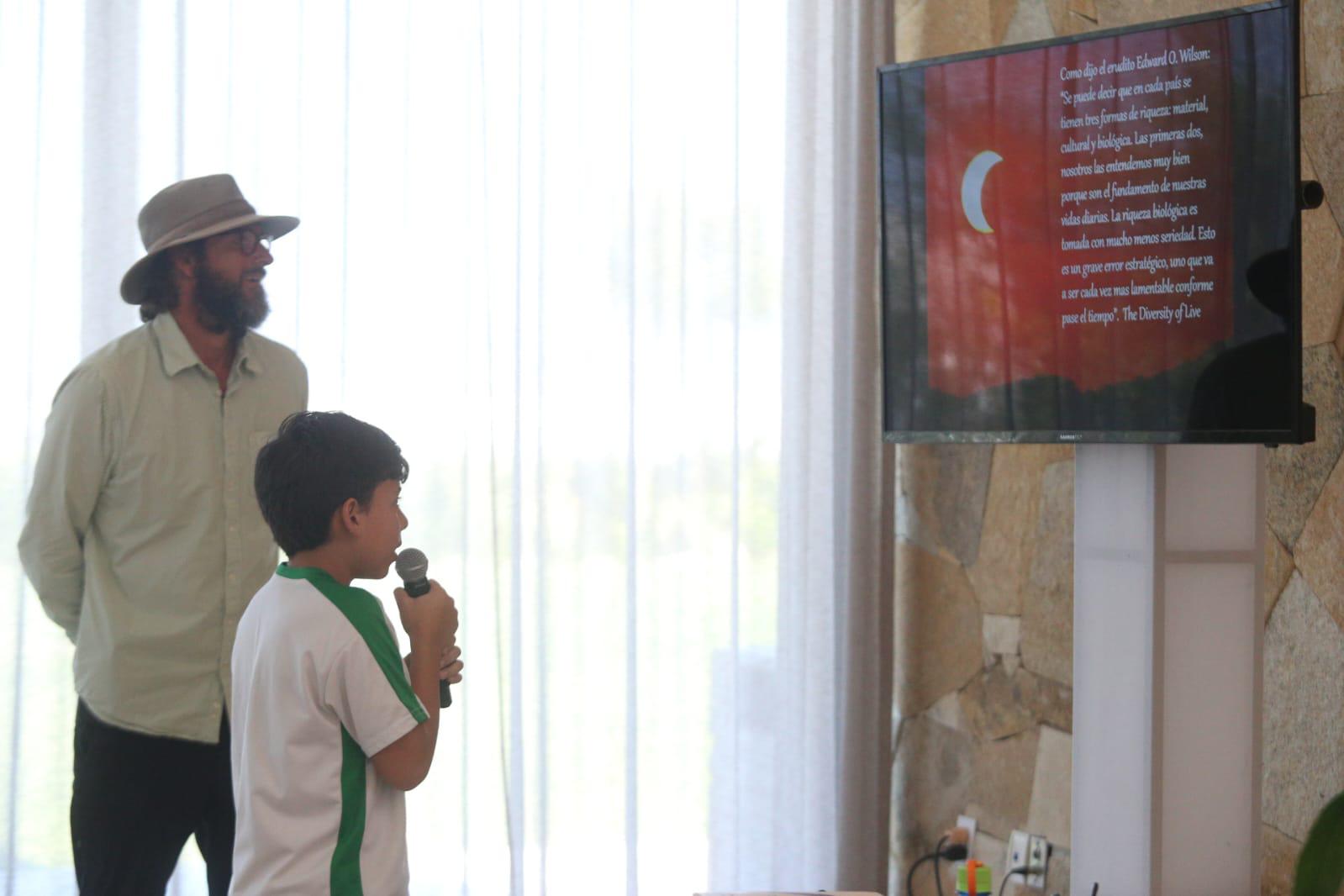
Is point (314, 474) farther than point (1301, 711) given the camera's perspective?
No

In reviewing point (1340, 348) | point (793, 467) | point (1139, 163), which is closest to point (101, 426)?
point (793, 467)

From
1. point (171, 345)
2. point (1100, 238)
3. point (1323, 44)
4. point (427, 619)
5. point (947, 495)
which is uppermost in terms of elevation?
point (1323, 44)

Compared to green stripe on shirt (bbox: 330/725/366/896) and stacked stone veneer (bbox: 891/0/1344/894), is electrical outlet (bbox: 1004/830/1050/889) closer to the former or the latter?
stacked stone veneer (bbox: 891/0/1344/894)

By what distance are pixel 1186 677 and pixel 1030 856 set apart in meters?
0.91

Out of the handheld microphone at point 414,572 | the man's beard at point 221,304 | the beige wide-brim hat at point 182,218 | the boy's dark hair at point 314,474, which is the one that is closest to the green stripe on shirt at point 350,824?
the handheld microphone at point 414,572

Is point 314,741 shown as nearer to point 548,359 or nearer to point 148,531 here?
point 148,531

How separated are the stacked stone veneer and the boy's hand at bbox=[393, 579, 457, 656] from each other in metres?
1.66

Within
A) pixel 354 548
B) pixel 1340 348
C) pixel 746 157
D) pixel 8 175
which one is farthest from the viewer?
pixel 746 157

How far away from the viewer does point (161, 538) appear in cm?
237

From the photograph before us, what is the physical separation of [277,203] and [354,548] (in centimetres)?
158

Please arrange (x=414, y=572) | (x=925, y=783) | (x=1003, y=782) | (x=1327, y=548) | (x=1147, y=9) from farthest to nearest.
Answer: (x=925, y=783), (x=1003, y=782), (x=1147, y=9), (x=1327, y=548), (x=414, y=572)

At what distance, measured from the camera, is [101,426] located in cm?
232

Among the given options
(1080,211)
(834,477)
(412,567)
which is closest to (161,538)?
(412,567)

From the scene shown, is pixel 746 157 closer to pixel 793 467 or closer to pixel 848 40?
pixel 848 40
